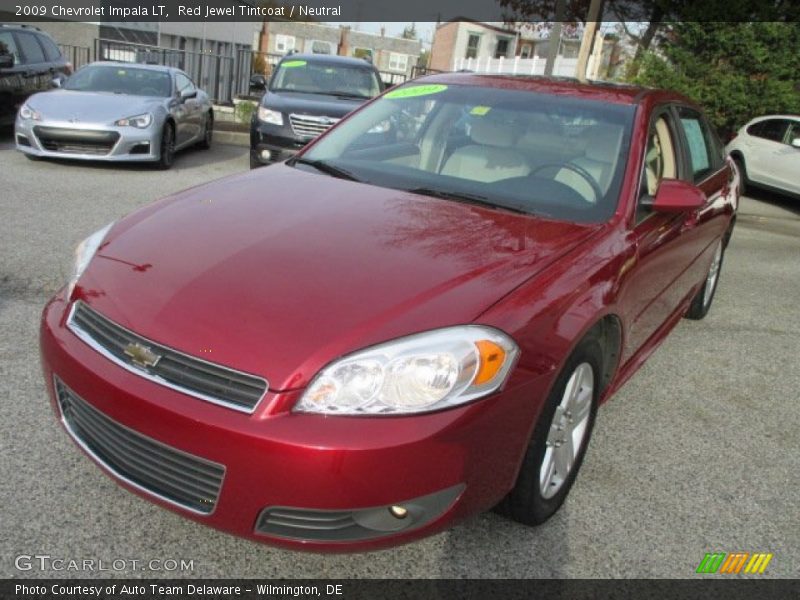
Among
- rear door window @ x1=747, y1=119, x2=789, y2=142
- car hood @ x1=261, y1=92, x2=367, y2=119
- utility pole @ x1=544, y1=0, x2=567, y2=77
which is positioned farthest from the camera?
utility pole @ x1=544, y1=0, x2=567, y2=77

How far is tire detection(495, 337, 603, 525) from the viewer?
91.6 inches

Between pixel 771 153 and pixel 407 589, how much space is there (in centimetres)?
1226

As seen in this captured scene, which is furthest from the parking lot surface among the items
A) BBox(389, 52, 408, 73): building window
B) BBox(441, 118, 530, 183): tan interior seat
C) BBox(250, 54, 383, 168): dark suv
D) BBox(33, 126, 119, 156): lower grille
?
BBox(389, 52, 408, 73): building window

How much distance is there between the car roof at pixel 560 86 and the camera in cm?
352

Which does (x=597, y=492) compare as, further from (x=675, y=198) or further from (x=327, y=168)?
(x=327, y=168)

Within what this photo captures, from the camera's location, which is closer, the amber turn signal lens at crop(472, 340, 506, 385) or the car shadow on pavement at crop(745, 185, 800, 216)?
the amber turn signal lens at crop(472, 340, 506, 385)

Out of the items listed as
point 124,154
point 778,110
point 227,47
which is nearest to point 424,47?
point 227,47

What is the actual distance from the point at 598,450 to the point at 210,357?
6.46 feet

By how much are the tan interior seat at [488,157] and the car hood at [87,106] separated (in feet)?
21.4

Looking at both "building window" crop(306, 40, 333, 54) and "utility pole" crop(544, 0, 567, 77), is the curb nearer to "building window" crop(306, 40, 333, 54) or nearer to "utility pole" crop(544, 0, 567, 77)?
"utility pole" crop(544, 0, 567, 77)

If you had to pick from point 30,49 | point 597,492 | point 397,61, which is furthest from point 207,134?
point 397,61

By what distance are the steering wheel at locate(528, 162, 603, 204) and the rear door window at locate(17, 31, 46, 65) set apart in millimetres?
10275

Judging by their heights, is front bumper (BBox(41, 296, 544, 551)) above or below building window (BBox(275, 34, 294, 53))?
above

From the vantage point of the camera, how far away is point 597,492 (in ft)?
9.54
